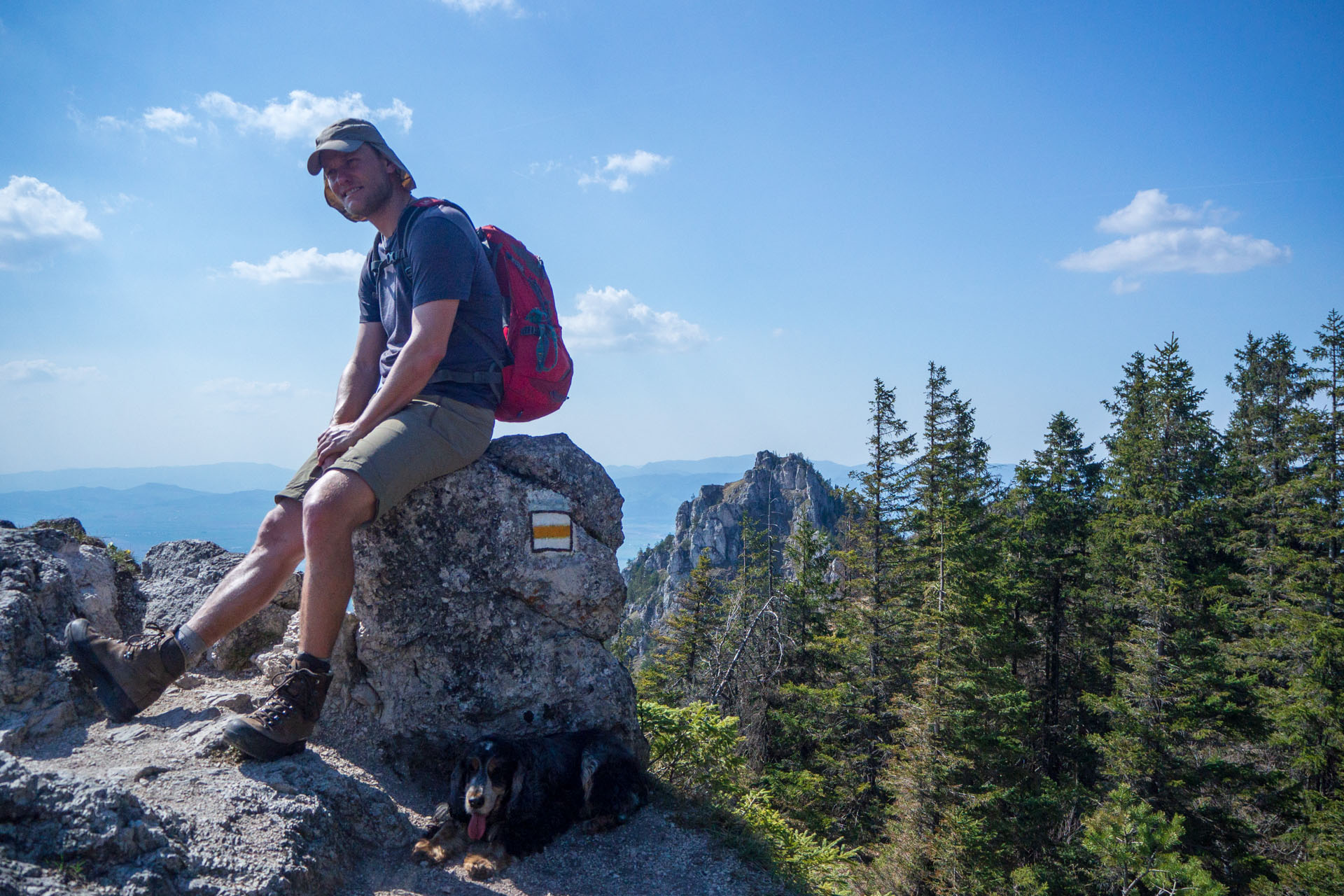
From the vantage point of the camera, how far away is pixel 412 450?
361 centimetres

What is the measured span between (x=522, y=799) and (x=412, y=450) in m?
1.83

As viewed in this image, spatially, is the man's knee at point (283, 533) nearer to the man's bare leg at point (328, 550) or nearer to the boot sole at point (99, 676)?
the man's bare leg at point (328, 550)

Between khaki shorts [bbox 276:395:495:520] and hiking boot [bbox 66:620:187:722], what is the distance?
874mm

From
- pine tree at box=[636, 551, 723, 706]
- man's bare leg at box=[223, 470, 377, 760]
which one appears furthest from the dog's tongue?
pine tree at box=[636, 551, 723, 706]

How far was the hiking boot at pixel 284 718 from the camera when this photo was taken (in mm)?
3242

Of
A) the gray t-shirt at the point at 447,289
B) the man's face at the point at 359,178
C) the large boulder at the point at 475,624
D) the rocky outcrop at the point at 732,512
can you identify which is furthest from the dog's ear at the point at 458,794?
the rocky outcrop at the point at 732,512

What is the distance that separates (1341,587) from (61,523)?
94.8 feet

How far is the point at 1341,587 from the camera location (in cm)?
2055

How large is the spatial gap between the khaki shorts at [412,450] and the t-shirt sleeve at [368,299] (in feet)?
2.61

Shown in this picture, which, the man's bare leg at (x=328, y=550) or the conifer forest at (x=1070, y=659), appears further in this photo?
the conifer forest at (x=1070, y=659)

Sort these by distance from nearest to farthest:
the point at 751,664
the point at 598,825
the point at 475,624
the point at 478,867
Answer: the point at 478,867, the point at 598,825, the point at 475,624, the point at 751,664

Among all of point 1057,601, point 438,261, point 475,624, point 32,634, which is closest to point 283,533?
point 475,624

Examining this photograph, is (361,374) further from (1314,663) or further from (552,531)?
(1314,663)

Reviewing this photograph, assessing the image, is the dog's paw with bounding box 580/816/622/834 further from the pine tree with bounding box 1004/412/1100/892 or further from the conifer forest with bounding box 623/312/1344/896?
the pine tree with bounding box 1004/412/1100/892
